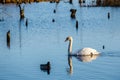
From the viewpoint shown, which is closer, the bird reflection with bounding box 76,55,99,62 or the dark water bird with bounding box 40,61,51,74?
the dark water bird with bounding box 40,61,51,74

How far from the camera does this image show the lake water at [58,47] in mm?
19844

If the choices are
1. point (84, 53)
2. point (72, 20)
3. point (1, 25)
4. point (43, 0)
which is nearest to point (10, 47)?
point (84, 53)

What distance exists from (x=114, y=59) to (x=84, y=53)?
59.7 inches

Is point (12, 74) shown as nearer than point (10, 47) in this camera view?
Yes

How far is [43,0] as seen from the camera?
70.1m

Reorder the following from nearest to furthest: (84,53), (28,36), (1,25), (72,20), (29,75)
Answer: (29,75) < (84,53) < (28,36) < (1,25) < (72,20)

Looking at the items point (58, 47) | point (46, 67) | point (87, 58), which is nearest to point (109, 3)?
point (58, 47)

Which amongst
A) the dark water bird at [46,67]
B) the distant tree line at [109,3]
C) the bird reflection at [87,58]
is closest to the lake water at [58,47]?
the bird reflection at [87,58]

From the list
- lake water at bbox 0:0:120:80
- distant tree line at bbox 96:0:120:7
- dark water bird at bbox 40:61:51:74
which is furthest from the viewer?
distant tree line at bbox 96:0:120:7

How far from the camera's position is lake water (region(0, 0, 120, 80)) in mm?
19844

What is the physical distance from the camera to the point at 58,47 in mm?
26438

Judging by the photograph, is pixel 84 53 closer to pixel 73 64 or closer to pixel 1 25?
pixel 73 64

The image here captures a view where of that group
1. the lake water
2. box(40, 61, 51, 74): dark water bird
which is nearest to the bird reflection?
the lake water

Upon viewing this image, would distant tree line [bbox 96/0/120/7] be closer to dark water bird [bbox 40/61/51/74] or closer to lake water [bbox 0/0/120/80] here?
lake water [bbox 0/0/120/80]
